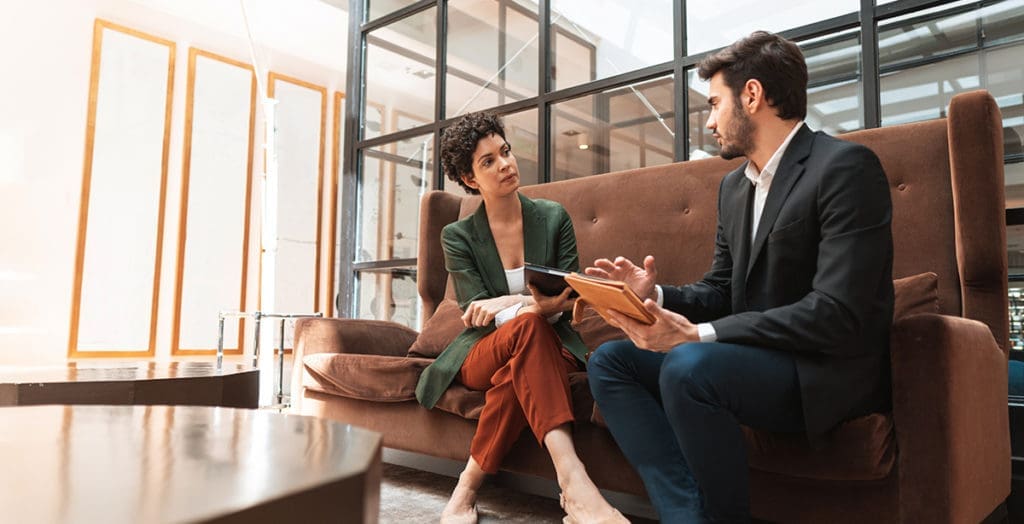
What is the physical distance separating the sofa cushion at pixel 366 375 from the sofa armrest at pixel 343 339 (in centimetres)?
5

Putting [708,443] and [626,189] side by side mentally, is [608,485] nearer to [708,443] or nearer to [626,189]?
[708,443]

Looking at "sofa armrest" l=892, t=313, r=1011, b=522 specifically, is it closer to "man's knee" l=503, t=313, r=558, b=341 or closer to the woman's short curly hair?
"man's knee" l=503, t=313, r=558, b=341

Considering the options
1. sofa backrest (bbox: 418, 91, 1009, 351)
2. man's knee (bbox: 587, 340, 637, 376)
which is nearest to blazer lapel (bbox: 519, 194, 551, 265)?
sofa backrest (bbox: 418, 91, 1009, 351)

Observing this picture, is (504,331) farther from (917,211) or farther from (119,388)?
(917,211)

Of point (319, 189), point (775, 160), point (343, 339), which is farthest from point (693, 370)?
point (319, 189)

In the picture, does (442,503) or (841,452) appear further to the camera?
(442,503)

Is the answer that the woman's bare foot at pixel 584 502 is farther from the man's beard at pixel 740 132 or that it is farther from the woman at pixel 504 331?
the man's beard at pixel 740 132

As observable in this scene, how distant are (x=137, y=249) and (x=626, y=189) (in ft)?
15.5

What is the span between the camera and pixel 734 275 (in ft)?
4.71

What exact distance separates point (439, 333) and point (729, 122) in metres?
1.21

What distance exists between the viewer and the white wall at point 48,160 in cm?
486

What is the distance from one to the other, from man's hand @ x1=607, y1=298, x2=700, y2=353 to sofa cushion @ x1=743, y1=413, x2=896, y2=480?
247 millimetres

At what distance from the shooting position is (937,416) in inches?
44.3

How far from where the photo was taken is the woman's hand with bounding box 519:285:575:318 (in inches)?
64.0
